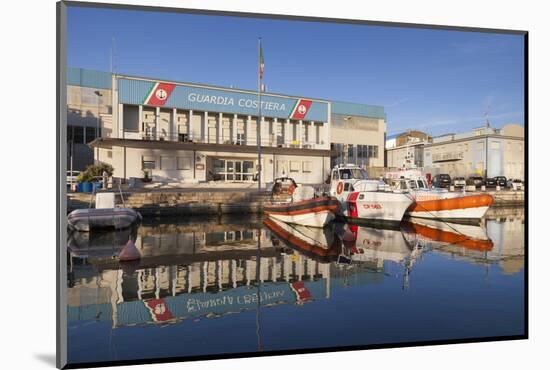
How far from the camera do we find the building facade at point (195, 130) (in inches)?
693

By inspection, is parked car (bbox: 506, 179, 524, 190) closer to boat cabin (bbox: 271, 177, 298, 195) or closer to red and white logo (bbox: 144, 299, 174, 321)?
boat cabin (bbox: 271, 177, 298, 195)

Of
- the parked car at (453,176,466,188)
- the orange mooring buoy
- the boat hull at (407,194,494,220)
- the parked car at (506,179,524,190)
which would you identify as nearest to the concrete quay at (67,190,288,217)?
the boat hull at (407,194,494,220)

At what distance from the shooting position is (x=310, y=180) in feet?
67.8

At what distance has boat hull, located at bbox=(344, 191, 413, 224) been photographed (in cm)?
1333

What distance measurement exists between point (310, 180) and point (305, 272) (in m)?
14.3

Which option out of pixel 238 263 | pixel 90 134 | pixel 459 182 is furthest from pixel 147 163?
pixel 459 182

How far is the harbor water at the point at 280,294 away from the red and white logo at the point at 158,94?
9.62m

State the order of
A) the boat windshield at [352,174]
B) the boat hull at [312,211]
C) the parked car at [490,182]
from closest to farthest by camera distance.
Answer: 1. the boat hull at [312,211]
2. the boat windshield at [352,174]
3. the parked car at [490,182]

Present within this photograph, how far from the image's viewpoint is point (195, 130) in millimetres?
19438

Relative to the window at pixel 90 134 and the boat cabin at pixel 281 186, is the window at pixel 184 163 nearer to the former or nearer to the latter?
the boat cabin at pixel 281 186

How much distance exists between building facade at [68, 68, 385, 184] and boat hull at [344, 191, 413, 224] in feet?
20.8

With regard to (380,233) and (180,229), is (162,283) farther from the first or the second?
(380,233)

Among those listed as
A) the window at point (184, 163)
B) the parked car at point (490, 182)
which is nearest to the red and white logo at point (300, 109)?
the window at point (184, 163)

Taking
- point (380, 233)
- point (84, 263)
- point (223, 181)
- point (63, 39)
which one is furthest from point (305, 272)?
point (223, 181)
